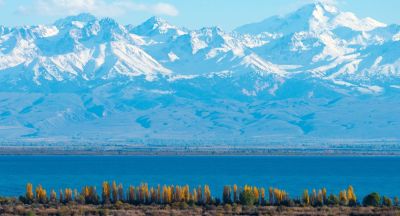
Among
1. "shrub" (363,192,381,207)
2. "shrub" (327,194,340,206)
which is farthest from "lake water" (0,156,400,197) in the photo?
"shrub" (363,192,381,207)

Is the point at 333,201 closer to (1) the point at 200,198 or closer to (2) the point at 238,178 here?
(1) the point at 200,198

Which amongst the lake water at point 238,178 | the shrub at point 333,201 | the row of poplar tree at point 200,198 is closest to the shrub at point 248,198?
the row of poplar tree at point 200,198

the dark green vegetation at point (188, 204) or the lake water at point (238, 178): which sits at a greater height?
the lake water at point (238, 178)

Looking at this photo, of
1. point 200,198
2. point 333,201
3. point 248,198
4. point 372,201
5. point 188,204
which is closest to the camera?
point 188,204

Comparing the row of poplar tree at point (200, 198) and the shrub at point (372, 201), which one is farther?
the row of poplar tree at point (200, 198)

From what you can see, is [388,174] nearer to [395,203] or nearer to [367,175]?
[367,175]

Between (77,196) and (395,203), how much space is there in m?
21.5

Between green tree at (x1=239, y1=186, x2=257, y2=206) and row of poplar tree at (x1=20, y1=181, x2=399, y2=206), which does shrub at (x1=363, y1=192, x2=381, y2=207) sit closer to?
row of poplar tree at (x1=20, y1=181, x2=399, y2=206)

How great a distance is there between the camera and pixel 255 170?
546ft

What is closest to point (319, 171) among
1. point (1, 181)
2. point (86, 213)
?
point (1, 181)

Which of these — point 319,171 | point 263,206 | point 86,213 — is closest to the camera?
point 86,213

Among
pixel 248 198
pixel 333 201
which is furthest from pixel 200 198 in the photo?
pixel 333 201

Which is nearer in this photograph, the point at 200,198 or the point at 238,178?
the point at 200,198

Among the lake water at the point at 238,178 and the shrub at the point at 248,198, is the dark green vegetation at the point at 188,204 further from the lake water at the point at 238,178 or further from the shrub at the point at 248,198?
the lake water at the point at 238,178
